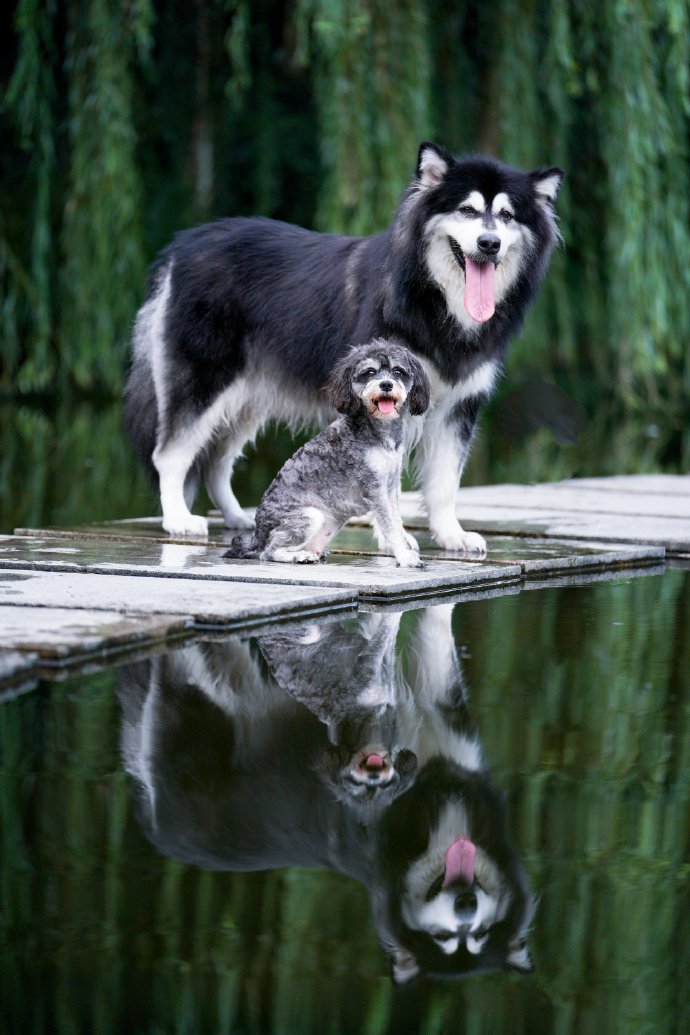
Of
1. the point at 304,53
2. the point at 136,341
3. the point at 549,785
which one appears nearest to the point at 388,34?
the point at 304,53

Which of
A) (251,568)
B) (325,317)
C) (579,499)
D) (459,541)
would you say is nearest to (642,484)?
(579,499)

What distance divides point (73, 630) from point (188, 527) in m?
2.05

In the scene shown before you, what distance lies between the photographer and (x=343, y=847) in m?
2.42

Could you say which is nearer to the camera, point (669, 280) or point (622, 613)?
point (622, 613)

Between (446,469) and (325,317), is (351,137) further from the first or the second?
(446,469)

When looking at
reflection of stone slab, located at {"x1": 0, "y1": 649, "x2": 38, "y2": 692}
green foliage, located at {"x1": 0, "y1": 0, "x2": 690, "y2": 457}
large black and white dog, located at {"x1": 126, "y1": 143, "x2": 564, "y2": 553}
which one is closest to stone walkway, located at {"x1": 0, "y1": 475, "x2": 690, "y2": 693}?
reflection of stone slab, located at {"x1": 0, "y1": 649, "x2": 38, "y2": 692}

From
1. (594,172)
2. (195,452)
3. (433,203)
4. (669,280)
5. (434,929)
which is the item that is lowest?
(434,929)

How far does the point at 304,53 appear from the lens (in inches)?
415

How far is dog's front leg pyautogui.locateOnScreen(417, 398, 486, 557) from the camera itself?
5363 millimetres

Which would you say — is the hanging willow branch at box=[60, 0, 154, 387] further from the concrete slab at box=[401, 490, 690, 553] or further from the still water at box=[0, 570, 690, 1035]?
the still water at box=[0, 570, 690, 1035]

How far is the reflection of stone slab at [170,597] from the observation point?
3951 millimetres

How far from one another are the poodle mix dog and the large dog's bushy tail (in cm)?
3

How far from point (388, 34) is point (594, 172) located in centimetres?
326

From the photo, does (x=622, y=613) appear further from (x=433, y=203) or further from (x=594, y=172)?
(x=594, y=172)
